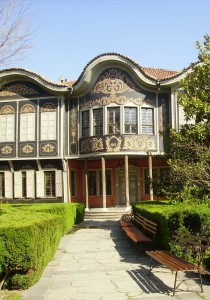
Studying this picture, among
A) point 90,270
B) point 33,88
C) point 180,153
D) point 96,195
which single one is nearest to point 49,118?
point 33,88

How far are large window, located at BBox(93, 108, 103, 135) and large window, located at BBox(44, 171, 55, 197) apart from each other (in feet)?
12.4

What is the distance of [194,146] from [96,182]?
12417 millimetres

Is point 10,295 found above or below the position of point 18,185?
below

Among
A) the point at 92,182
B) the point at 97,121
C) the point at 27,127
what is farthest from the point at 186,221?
the point at 92,182

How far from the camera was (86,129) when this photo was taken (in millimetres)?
21234

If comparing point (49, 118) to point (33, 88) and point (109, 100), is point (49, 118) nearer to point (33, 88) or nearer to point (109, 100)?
point (33, 88)

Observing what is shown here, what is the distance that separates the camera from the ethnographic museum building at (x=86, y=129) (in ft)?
66.6

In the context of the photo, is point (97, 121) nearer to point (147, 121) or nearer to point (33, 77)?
point (147, 121)

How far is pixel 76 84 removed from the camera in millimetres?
20828

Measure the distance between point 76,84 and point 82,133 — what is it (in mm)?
2879

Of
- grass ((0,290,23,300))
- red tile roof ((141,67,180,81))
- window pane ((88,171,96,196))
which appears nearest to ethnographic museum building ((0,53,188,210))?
window pane ((88,171,96,196))

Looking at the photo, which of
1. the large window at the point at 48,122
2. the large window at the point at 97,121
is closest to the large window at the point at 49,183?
the large window at the point at 48,122

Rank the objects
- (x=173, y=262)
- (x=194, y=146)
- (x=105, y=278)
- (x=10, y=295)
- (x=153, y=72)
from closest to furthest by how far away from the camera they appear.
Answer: (x=10, y=295)
(x=173, y=262)
(x=105, y=278)
(x=194, y=146)
(x=153, y=72)

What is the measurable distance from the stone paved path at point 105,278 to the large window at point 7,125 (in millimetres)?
12563
